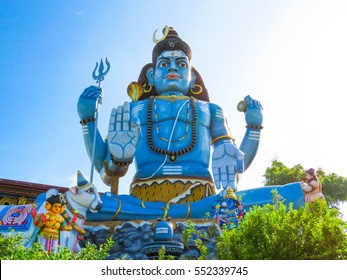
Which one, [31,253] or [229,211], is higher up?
[229,211]

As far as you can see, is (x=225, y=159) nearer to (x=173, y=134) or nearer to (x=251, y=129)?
(x=251, y=129)

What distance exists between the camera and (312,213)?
404 centimetres

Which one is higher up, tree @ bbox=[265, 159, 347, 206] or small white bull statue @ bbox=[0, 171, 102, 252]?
tree @ bbox=[265, 159, 347, 206]

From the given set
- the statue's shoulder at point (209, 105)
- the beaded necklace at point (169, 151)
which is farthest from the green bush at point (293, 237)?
the statue's shoulder at point (209, 105)

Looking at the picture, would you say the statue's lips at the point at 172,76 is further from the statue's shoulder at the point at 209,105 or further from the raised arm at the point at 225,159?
the raised arm at the point at 225,159

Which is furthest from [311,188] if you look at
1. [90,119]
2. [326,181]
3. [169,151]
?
[326,181]

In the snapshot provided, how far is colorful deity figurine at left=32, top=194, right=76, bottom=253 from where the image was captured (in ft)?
18.4

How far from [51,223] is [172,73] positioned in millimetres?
4199

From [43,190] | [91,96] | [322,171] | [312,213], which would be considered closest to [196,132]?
[91,96]

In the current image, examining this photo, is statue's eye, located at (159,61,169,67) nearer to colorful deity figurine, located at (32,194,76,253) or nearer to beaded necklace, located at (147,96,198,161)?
beaded necklace, located at (147,96,198,161)

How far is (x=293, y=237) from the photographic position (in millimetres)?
3846

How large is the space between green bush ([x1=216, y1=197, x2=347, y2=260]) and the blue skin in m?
3.46

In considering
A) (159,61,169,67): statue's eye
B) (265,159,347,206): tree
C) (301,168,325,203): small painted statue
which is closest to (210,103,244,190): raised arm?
(301,168,325,203): small painted statue

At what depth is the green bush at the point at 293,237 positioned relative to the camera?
3838 millimetres
